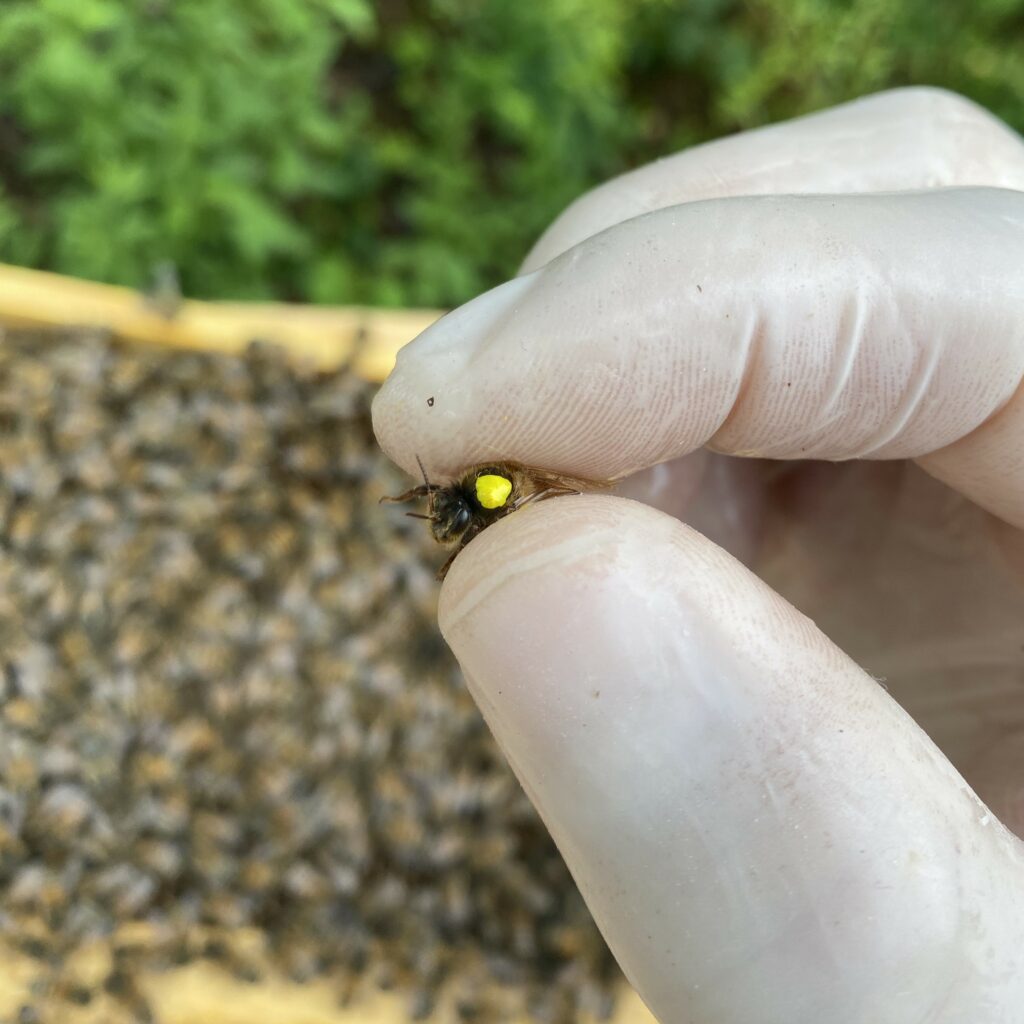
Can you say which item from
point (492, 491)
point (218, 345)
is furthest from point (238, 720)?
point (492, 491)

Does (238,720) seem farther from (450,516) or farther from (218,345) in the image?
(450,516)

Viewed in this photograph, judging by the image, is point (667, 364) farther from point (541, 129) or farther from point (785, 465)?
point (541, 129)

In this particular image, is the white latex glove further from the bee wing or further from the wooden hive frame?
the wooden hive frame

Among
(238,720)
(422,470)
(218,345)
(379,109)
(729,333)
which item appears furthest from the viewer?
(379,109)

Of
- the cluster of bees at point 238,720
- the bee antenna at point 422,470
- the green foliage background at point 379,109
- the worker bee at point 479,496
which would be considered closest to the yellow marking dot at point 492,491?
the worker bee at point 479,496

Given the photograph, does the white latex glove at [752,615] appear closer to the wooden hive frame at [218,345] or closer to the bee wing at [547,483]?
the bee wing at [547,483]

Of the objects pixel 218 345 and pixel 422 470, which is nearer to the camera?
pixel 422 470

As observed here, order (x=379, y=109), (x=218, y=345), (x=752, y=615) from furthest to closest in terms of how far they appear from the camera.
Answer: (x=379, y=109)
(x=218, y=345)
(x=752, y=615)
